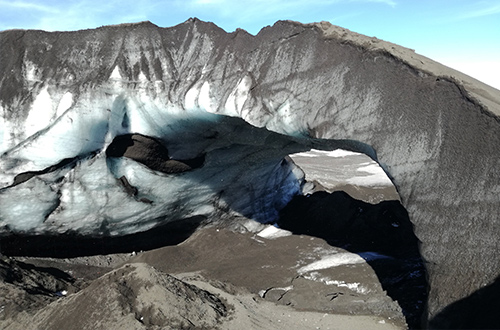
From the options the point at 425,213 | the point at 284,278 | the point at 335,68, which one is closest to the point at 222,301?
the point at 284,278

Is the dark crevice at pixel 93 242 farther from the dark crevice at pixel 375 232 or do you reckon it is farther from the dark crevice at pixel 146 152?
the dark crevice at pixel 375 232

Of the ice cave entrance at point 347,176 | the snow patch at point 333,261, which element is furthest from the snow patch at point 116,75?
the ice cave entrance at point 347,176

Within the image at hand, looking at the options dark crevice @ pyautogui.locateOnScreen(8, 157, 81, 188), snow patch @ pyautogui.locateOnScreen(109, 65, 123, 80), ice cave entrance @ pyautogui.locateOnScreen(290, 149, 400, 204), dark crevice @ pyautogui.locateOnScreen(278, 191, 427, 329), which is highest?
snow patch @ pyautogui.locateOnScreen(109, 65, 123, 80)

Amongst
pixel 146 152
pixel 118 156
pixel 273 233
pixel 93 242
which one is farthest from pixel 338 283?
pixel 93 242

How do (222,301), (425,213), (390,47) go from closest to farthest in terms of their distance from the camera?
(425,213) → (390,47) → (222,301)

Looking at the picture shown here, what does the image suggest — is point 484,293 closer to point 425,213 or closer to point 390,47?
point 425,213

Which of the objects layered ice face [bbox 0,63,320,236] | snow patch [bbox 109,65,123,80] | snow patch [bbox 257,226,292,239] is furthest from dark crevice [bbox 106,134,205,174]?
snow patch [bbox 257,226,292,239]

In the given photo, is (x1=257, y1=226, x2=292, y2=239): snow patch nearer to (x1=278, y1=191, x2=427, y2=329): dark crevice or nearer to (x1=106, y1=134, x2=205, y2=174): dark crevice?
(x1=278, y1=191, x2=427, y2=329): dark crevice
